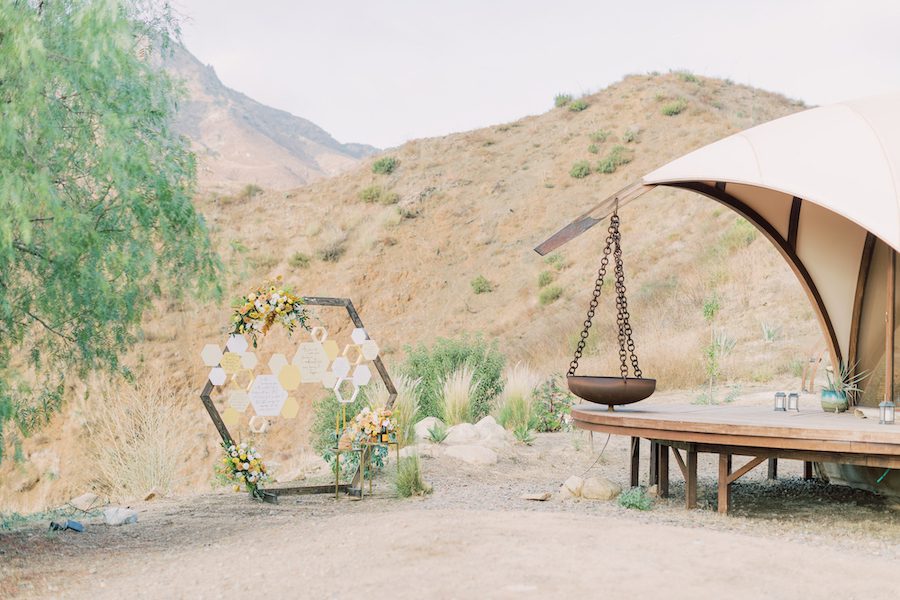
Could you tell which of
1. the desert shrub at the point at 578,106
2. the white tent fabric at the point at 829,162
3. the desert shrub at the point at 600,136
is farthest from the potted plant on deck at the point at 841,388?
the desert shrub at the point at 578,106

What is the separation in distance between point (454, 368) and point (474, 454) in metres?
5.13

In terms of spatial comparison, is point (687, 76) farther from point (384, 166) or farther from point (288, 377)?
point (288, 377)

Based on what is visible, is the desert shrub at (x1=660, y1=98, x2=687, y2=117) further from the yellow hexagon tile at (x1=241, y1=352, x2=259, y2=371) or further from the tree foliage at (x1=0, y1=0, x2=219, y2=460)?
the tree foliage at (x1=0, y1=0, x2=219, y2=460)

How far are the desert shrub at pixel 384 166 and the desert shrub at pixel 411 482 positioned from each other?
90.4 feet

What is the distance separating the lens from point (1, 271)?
17.6 ft

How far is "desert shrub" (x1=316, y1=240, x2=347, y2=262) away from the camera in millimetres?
28984

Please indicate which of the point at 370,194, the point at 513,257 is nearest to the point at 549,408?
the point at 513,257

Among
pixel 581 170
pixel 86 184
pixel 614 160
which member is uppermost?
pixel 614 160

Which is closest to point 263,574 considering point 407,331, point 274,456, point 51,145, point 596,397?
point 51,145

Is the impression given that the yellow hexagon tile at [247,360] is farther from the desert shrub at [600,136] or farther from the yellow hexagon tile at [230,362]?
the desert shrub at [600,136]

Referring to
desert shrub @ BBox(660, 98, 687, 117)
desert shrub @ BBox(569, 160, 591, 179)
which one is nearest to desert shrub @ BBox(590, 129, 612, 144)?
desert shrub @ BBox(569, 160, 591, 179)

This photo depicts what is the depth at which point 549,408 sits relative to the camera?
12.7 metres

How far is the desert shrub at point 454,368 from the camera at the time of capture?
1396cm

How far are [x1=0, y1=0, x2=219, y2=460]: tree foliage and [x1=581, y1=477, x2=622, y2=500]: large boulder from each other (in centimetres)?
358
